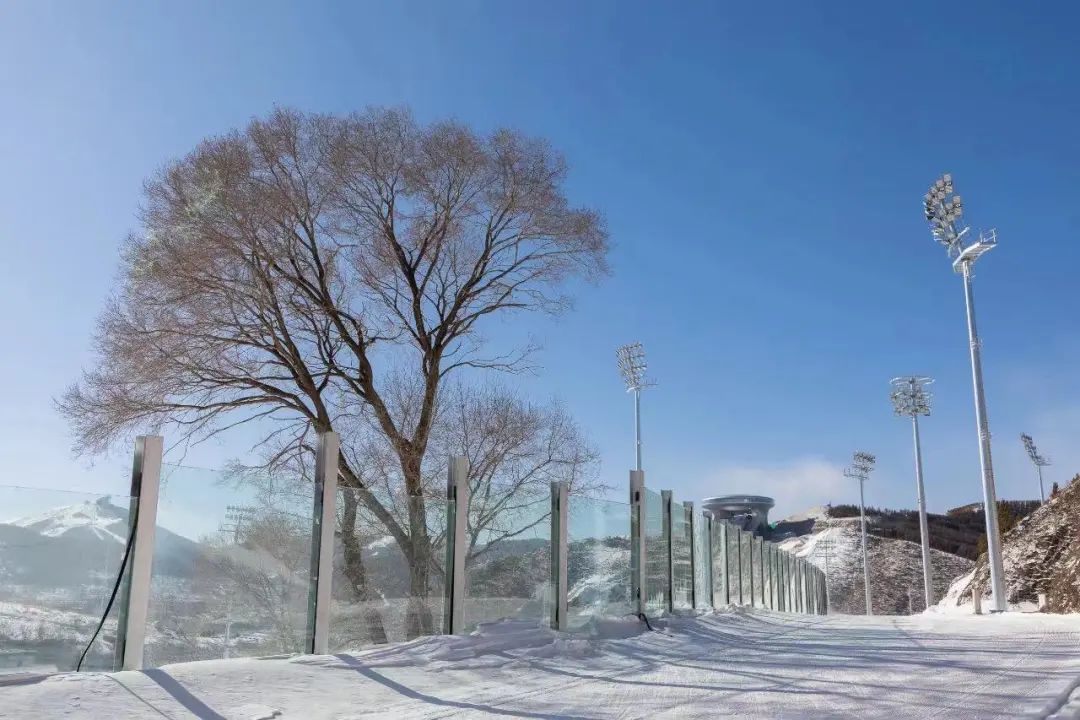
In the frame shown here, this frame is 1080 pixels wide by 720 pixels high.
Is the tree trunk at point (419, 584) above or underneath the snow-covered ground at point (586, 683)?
above

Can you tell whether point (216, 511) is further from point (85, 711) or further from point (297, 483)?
point (85, 711)

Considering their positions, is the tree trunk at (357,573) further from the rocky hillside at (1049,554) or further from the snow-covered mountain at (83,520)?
the rocky hillside at (1049,554)

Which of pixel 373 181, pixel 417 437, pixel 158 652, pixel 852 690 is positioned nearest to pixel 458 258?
pixel 373 181

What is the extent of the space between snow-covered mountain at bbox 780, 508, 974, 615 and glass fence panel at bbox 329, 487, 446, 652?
76266 mm

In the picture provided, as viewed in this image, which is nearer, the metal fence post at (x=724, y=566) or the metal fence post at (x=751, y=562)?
the metal fence post at (x=724, y=566)

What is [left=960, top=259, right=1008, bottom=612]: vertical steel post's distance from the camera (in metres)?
Result: 23.2

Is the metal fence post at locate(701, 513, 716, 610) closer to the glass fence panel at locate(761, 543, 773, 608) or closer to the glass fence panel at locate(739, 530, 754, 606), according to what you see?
the glass fence panel at locate(739, 530, 754, 606)

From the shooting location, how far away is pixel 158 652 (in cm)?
751

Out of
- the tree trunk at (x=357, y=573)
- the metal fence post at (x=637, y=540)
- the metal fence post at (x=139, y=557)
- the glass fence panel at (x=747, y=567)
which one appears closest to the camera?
the metal fence post at (x=139, y=557)

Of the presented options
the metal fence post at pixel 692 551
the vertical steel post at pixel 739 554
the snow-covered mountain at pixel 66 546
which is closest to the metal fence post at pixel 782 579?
the vertical steel post at pixel 739 554

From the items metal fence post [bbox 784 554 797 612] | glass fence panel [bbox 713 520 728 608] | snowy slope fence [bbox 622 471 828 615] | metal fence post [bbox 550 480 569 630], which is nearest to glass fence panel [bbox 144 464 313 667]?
metal fence post [bbox 550 480 569 630]

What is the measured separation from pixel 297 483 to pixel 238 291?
8302 mm

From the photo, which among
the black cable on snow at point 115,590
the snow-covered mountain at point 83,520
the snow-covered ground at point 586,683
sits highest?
the snow-covered mountain at point 83,520

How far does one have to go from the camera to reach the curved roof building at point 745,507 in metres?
104
